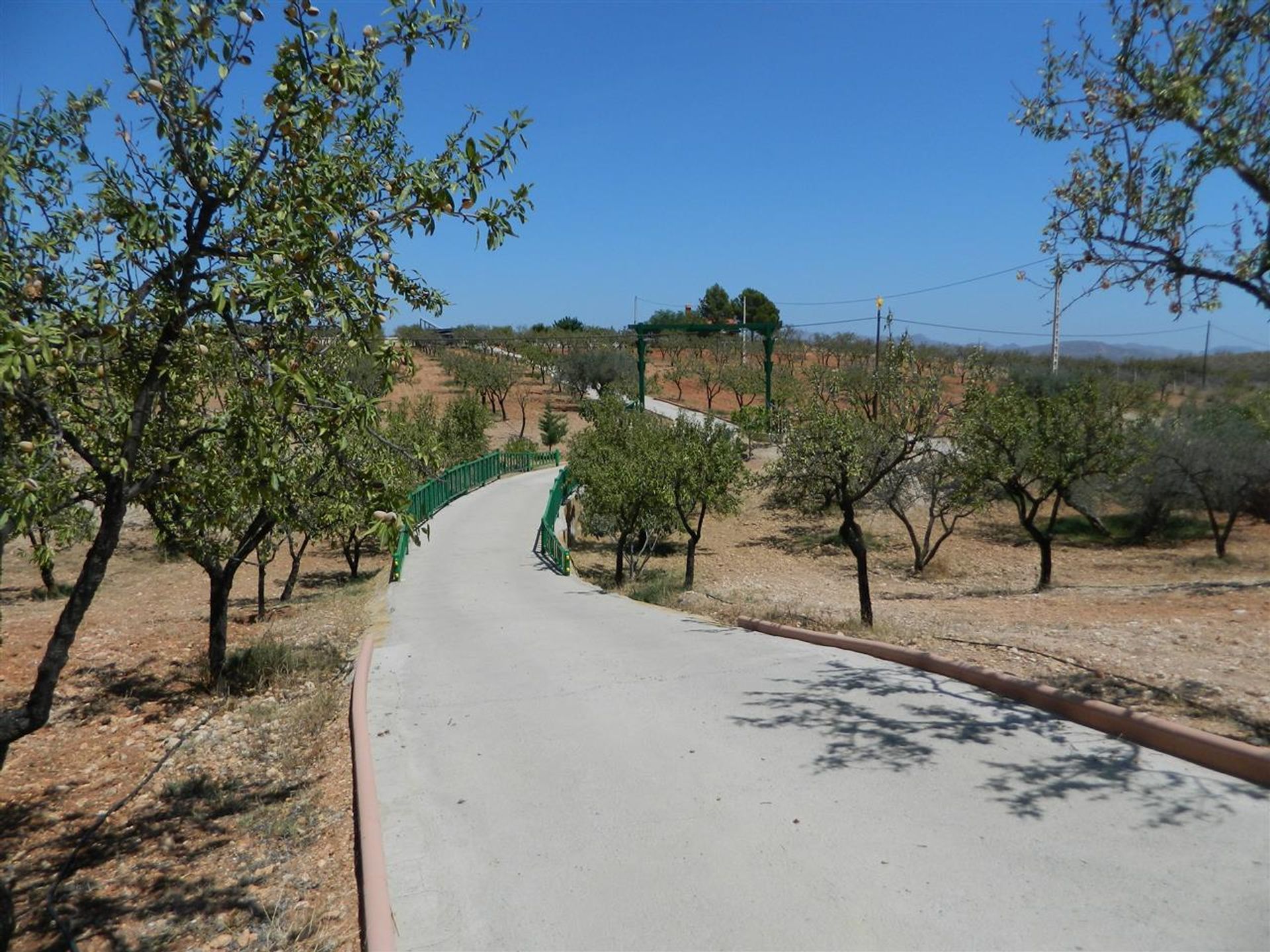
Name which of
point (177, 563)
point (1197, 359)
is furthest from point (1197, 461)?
point (1197, 359)

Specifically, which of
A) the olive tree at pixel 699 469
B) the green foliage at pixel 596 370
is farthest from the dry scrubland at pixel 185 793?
the green foliage at pixel 596 370

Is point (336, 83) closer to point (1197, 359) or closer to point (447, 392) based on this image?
point (447, 392)

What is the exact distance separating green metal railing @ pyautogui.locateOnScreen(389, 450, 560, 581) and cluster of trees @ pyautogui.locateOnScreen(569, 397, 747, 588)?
4476mm

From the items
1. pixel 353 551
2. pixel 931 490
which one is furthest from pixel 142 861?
pixel 931 490

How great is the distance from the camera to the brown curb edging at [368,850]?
432 centimetres

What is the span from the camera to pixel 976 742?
6.45m

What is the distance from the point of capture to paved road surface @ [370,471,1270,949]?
424cm

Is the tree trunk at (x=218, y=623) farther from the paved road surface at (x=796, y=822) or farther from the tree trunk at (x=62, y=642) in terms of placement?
the tree trunk at (x=62, y=642)

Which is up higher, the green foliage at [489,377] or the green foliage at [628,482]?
the green foliage at [489,377]

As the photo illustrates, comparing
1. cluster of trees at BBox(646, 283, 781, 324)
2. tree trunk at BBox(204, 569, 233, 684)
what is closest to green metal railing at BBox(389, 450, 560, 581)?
tree trunk at BBox(204, 569, 233, 684)

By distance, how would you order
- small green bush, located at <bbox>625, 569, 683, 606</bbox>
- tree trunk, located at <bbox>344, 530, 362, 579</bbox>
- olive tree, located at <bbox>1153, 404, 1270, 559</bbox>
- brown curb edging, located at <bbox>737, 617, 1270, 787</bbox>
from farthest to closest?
olive tree, located at <bbox>1153, 404, 1270, 559</bbox>, tree trunk, located at <bbox>344, 530, 362, 579</bbox>, small green bush, located at <bbox>625, 569, 683, 606</bbox>, brown curb edging, located at <bbox>737, 617, 1270, 787</bbox>

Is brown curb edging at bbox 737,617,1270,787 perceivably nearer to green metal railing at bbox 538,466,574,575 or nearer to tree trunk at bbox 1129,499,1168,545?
green metal railing at bbox 538,466,574,575

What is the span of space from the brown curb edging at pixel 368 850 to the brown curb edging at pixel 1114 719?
5.28m

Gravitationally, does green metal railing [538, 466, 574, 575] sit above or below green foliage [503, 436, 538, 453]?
below
